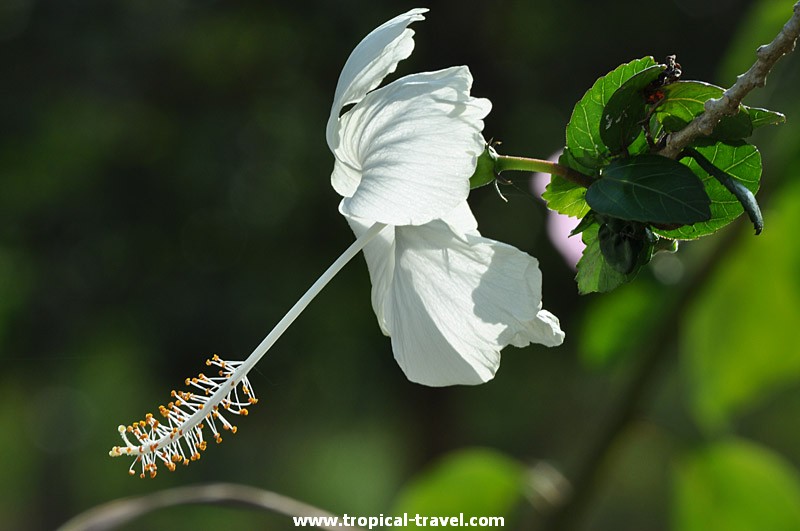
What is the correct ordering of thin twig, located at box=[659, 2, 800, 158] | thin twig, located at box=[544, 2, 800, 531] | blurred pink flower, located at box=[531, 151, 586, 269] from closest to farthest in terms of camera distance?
thin twig, located at box=[659, 2, 800, 158]
blurred pink flower, located at box=[531, 151, 586, 269]
thin twig, located at box=[544, 2, 800, 531]

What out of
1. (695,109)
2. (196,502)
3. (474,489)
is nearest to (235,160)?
(474,489)

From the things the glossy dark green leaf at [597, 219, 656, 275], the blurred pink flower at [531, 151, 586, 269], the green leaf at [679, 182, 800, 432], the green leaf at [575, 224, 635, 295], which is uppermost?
the glossy dark green leaf at [597, 219, 656, 275]

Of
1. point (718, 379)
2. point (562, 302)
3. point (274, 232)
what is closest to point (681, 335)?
point (718, 379)

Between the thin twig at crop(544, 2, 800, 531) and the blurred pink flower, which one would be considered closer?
the blurred pink flower

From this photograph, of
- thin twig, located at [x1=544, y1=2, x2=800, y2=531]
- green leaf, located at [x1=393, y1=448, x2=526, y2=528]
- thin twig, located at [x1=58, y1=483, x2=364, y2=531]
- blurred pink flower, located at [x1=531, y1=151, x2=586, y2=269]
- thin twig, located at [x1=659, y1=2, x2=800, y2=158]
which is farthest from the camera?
green leaf, located at [x1=393, y1=448, x2=526, y2=528]

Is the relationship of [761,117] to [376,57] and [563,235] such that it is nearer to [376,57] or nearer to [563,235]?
[376,57]

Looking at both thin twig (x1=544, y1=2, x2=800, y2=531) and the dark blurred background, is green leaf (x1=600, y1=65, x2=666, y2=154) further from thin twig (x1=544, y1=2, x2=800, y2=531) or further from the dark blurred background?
the dark blurred background

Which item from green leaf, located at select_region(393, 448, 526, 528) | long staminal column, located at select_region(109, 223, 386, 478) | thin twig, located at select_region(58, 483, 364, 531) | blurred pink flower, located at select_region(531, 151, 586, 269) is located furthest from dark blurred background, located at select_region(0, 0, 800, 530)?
long staminal column, located at select_region(109, 223, 386, 478)

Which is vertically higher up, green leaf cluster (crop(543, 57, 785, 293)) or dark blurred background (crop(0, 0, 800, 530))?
green leaf cluster (crop(543, 57, 785, 293))
